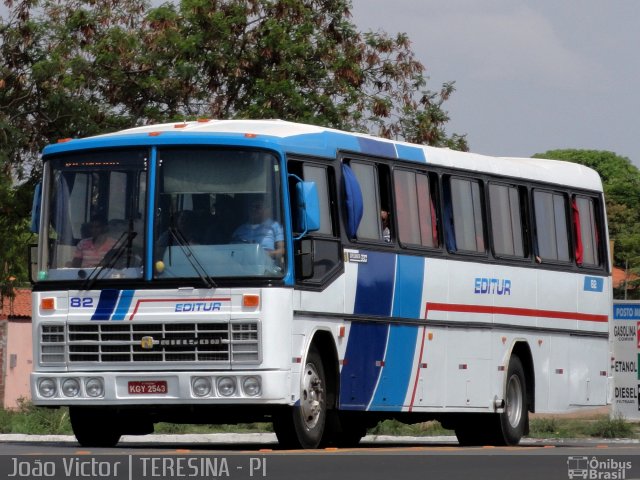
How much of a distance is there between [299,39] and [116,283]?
1742cm

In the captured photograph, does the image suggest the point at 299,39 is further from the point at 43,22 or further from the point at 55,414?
the point at 55,414

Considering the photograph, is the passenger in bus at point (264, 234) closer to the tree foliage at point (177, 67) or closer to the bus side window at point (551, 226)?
the bus side window at point (551, 226)

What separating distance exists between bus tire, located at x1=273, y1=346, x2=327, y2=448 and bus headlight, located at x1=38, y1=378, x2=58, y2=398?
2.16m

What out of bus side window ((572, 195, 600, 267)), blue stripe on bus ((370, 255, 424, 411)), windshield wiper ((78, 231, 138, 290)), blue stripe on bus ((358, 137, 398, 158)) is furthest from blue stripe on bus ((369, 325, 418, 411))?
bus side window ((572, 195, 600, 267))

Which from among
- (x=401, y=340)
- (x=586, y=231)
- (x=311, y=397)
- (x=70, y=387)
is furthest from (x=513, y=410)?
(x=70, y=387)

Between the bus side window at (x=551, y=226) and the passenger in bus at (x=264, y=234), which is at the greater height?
the bus side window at (x=551, y=226)

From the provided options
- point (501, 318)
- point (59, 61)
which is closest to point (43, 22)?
point (59, 61)

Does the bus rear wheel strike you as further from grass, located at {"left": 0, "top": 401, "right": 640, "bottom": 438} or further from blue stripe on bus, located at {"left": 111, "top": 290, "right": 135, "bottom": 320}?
blue stripe on bus, located at {"left": 111, "top": 290, "right": 135, "bottom": 320}

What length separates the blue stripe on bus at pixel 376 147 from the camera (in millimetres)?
18984

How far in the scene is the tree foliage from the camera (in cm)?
3203

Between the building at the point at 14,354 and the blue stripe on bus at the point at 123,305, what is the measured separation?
33123 mm
